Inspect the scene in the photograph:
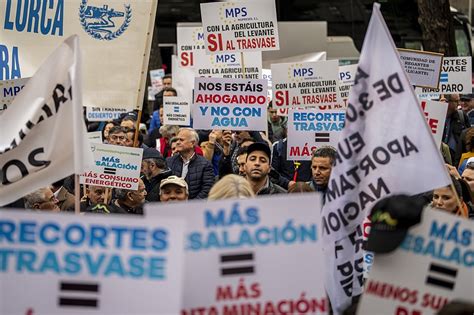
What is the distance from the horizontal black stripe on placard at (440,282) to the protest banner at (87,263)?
118cm

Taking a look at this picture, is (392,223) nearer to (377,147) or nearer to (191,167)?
(377,147)

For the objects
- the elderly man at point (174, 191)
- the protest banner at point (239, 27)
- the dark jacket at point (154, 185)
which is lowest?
the dark jacket at point (154, 185)

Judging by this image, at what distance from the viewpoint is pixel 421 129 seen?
6.51 metres

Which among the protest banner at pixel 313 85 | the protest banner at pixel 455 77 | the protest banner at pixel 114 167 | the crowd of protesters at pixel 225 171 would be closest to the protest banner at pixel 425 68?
the crowd of protesters at pixel 225 171

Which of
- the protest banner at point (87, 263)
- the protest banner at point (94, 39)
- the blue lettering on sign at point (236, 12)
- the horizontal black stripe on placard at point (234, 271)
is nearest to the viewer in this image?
the protest banner at point (87, 263)

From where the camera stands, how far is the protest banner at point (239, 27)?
13.4m

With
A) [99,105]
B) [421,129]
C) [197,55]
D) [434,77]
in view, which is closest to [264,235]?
[421,129]

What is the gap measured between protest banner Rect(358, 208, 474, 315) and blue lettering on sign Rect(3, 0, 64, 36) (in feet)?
17.5

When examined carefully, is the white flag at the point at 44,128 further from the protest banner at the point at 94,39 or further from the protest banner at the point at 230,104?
the protest banner at the point at 230,104

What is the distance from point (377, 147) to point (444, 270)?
49.7 inches

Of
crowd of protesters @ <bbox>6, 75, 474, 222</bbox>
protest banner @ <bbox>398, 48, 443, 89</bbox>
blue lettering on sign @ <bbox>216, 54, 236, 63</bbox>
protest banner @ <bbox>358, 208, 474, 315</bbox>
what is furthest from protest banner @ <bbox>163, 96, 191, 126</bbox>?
protest banner @ <bbox>358, 208, 474, 315</bbox>

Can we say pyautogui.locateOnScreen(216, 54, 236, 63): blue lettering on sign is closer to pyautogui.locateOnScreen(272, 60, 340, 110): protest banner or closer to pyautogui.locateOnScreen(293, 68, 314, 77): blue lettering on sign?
pyautogui.locateOnScreen(272, 60, 340, 110): protest banner

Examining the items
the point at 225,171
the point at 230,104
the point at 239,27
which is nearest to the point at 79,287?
the point at 230,104

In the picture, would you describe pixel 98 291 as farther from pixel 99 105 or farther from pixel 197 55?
pixel 197 55
